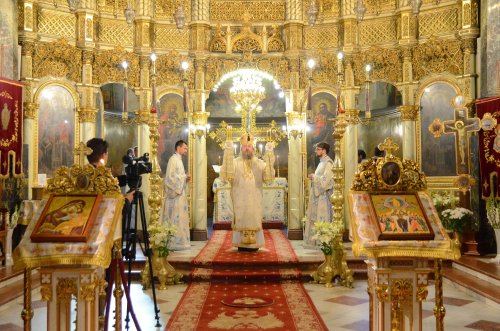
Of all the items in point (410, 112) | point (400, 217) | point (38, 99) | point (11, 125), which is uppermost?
point (38, 99)

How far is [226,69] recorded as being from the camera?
1257 centimetres

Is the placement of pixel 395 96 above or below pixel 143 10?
below

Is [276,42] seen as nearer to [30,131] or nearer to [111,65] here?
[111,65]

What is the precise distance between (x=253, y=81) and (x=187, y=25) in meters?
2.20

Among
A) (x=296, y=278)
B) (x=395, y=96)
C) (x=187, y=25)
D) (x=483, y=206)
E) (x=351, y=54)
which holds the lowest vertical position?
(x=296, y=278)

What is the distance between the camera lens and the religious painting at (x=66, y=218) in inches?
151

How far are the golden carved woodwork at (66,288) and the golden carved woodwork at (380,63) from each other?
9.29 m

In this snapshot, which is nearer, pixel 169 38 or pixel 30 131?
pixel 30 131

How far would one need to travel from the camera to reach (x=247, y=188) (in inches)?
385

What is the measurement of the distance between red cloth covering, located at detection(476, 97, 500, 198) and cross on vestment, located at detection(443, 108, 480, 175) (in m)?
0.32

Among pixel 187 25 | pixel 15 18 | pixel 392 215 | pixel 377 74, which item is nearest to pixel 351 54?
pixel 377 74

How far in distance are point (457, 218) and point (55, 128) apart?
8287mm

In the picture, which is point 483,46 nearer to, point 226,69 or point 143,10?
point 226,69

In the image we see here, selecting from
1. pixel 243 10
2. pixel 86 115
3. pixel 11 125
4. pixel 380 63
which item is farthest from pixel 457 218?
pixel 11 125
